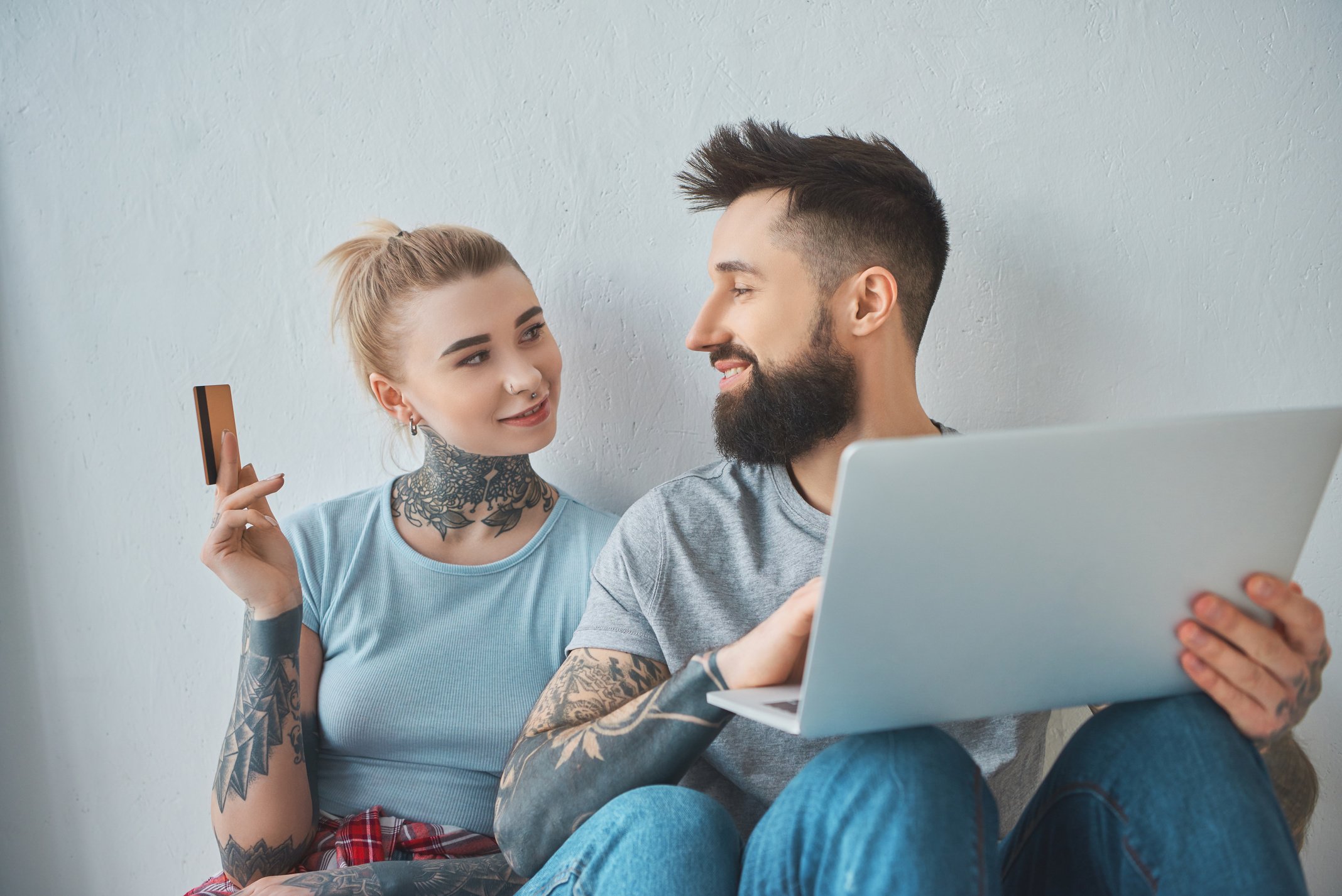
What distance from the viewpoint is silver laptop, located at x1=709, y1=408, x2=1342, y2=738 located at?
0.68 metres

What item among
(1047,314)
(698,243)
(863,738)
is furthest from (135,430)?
(1047,314)

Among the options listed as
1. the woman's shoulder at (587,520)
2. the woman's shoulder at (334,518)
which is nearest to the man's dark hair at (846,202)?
the woman's shoulder at (587,520)

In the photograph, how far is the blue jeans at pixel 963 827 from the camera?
0.77m

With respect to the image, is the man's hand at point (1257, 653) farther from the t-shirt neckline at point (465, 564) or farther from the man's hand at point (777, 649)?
the t-shirt neckline at point (465, 564)

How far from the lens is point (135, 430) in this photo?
1602 mm

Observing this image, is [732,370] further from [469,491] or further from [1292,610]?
[1292,610]

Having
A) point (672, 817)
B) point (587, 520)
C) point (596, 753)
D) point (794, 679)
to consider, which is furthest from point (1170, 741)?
point (587, 520)

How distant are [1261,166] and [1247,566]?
0.89 meters

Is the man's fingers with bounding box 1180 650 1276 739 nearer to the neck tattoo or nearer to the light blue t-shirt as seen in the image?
the light blue t-shirt

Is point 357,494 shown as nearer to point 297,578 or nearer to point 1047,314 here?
point 297,578

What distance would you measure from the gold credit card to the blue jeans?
0.70 meters

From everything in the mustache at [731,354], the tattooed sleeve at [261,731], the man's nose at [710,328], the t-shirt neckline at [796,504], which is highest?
the man's nose at [710,328]

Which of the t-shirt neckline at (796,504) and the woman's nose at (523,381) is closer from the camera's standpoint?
the t-shirt neckline at (796,504)

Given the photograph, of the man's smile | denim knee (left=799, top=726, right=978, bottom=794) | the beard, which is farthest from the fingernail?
the man's smile
